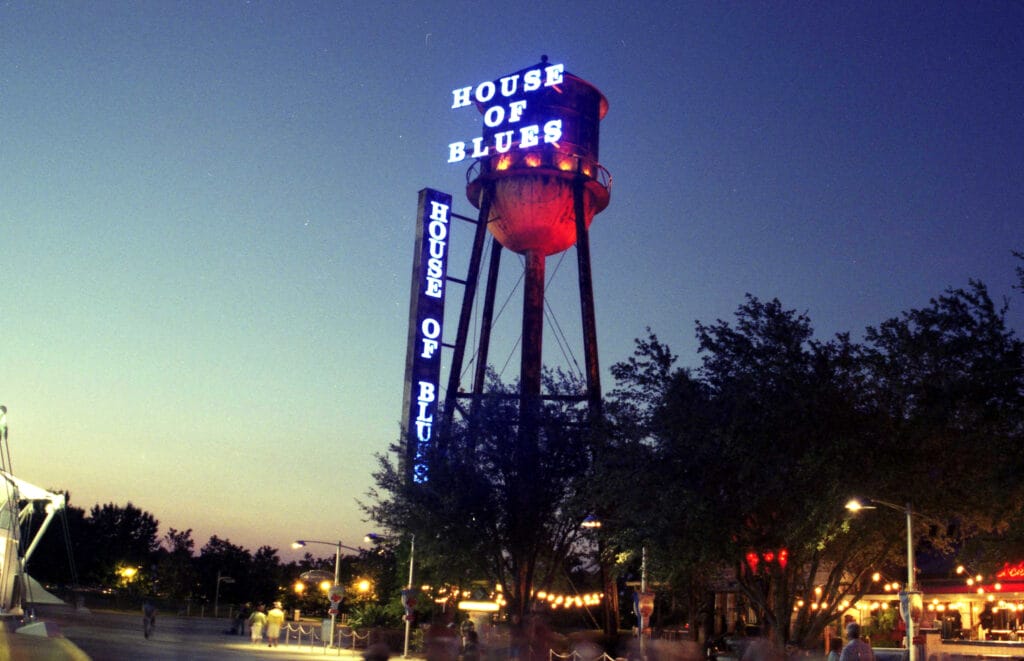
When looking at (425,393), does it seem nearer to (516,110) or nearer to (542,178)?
(542,178)

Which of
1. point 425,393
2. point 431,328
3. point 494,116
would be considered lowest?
point 425,393

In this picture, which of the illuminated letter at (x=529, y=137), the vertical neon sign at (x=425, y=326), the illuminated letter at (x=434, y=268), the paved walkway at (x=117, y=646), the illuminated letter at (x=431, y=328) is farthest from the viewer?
the illuminated letter at (x=529, y=137)

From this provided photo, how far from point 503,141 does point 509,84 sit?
165 inches

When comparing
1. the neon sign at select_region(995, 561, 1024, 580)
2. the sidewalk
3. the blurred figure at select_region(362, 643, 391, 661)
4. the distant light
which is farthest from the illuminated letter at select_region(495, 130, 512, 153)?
the sidewalk

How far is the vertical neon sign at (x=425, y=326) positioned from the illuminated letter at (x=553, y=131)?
5511 mm

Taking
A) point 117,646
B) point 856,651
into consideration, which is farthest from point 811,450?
point 117,646

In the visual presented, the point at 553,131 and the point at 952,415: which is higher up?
the point at 553,131

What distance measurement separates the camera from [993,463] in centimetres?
2867

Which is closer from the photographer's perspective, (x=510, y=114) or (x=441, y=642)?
(x=441, y=642)

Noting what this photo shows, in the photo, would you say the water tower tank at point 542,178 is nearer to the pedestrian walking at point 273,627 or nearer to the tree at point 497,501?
the tree at point 497,501

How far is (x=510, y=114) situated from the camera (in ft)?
190

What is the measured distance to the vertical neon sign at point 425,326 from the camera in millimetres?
50938

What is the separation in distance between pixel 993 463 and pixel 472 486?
21.9 metres

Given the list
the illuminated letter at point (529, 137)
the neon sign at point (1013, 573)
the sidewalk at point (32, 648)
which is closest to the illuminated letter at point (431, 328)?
the illuminated letter at point (529, 137)
